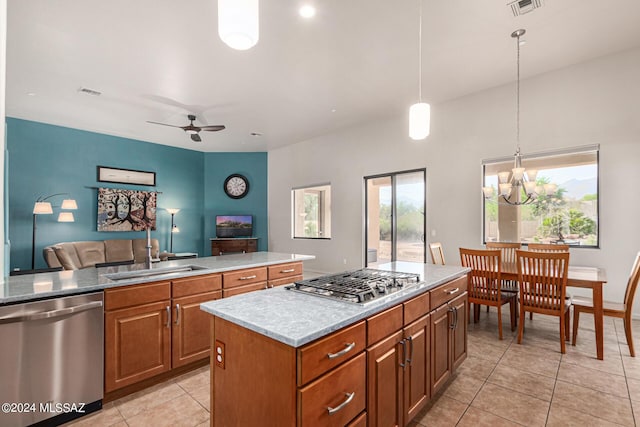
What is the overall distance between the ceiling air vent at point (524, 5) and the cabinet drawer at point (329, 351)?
3330 mm

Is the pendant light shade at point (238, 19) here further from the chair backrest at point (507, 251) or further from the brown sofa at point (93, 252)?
the brown sofa at point (93, 252)

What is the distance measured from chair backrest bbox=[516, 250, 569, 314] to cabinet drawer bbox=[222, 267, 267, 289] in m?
2.56

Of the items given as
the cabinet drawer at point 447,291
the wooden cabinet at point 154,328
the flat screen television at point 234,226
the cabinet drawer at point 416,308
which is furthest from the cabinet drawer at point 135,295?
the flat screen television at point 234,226

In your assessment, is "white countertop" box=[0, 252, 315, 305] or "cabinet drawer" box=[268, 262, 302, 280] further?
"cabinet drawer" box=[268, 262, 302, 280]

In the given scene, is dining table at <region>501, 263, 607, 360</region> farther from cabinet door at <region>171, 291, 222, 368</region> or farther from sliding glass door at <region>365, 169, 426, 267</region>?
cabinet door at <region>171, 291, 222, 368</region>

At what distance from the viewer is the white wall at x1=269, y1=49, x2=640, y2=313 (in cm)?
382

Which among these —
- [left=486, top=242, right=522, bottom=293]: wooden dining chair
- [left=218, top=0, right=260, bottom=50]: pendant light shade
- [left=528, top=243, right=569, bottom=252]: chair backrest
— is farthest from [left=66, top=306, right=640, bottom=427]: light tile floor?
[left=218, top=0, right=260, bottom=50]: pendant light shade

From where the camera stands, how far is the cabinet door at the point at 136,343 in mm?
2062

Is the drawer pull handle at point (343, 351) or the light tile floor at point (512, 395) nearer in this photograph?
the drawer pull handle at point (343, 351)

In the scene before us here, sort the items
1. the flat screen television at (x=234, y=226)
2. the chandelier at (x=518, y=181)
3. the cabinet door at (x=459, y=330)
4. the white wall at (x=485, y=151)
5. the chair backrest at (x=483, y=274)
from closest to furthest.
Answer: the cabinet door at (x=459, y=330), the chair backrest at (x=483, y=274), the chandelier at (x=518, y=181), the white wall at (x=485, y=151), the flat screen television at (x=234, y=226)

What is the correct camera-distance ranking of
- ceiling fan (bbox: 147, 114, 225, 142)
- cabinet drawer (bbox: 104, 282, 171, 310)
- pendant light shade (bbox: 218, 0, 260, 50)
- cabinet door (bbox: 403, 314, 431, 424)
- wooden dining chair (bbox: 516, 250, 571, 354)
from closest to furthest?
1. pendant light shade (bbox: 218, 0, 260, 50)
2. cabinet door (bbox: 403, 314, 431, 424)
3. cabinet drawer (bbox: 104, 282, 171, 310)
4. wooden dining chair (bbox: 516, 250, 571, 354)
5. ceiling fan (bbox: 147, 114, 225, 142)

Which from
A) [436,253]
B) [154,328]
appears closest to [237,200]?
[436,253]

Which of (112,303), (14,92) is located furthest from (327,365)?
(14,92)

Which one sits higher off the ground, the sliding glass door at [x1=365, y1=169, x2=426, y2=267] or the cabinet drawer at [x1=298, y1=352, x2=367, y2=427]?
the sliding glass door at [x1=365, y1=169, x2=426, y2=267]
